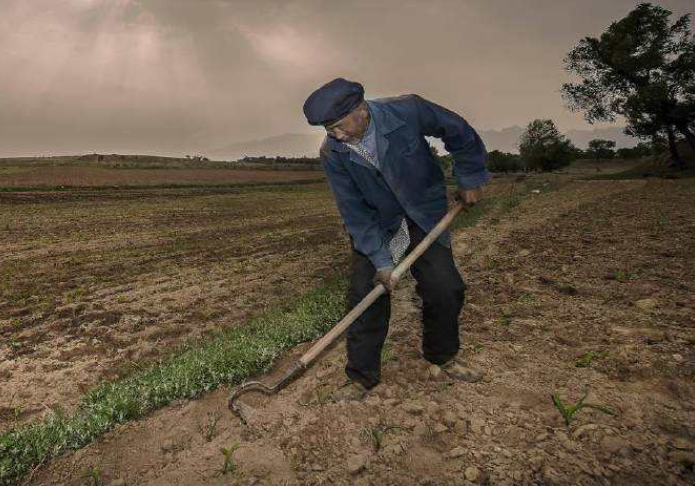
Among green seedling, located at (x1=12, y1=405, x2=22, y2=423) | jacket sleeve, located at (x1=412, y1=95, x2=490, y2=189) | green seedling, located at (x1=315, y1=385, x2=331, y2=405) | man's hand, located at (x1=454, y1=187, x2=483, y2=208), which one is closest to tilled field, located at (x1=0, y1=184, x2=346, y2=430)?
green seedling, located at (x1=12, y1=405, x2=22, y2=423)

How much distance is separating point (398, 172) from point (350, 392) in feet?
5.41

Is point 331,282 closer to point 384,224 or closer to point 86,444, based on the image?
point 384,224

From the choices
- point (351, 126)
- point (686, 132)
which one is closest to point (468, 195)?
point (351, 126)

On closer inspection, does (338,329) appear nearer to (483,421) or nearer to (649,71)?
(483,421)

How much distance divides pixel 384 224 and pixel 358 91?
99cm

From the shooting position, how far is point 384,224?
3.29 meters

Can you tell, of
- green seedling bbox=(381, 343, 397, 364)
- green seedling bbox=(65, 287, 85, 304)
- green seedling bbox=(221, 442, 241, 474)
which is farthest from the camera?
green seedling bbox=(65, 287, 85, 304)

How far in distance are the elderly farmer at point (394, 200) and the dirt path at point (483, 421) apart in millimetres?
312

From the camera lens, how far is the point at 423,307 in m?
3.22

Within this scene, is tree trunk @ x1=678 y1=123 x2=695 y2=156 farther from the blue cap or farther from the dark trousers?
the blue cap

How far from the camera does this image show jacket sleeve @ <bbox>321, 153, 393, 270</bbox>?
122 inches

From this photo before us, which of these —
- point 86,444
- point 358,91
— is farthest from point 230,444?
point 358,91

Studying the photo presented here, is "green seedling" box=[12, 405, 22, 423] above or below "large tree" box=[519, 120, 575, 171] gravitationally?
below

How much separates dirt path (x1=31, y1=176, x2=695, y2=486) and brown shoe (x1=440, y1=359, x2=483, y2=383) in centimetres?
6
